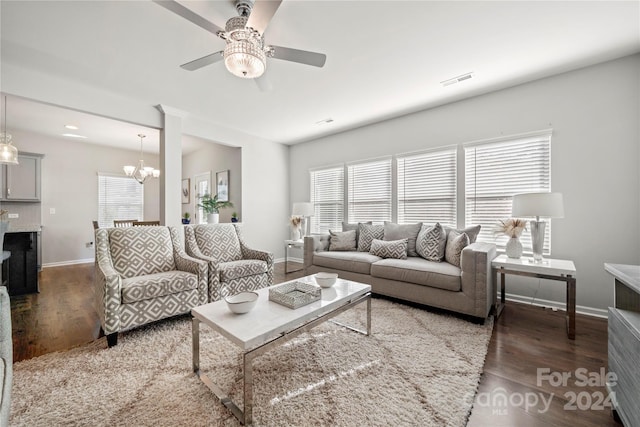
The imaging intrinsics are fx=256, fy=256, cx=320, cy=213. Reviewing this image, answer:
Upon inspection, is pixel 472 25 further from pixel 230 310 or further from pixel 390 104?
pixel 230 310

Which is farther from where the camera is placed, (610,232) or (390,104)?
(390,104)

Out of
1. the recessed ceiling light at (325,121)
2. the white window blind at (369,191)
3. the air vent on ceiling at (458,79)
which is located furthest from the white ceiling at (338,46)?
the white window blind at (369,191)

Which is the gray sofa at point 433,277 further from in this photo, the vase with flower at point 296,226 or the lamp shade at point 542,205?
the vase with flower at point 296,226

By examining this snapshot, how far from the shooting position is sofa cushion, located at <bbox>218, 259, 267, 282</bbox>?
9.32ft

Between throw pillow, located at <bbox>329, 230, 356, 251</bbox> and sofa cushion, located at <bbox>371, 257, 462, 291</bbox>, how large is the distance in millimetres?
807

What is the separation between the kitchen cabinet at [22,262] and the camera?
333cm

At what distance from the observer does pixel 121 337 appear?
2.25m

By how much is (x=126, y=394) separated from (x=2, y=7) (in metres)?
3.00

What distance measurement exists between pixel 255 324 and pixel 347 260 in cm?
215

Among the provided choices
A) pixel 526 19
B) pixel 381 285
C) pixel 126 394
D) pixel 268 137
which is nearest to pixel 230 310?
pixel 126 394

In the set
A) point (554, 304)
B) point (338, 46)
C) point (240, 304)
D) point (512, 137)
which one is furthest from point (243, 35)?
point (554, 304)

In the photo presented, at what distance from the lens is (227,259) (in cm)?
335

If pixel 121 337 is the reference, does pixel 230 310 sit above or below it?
above

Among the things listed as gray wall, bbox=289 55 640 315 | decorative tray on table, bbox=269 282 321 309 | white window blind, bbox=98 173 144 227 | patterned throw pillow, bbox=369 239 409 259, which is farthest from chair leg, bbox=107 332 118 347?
white window blind, bbox=98 173 144 227
